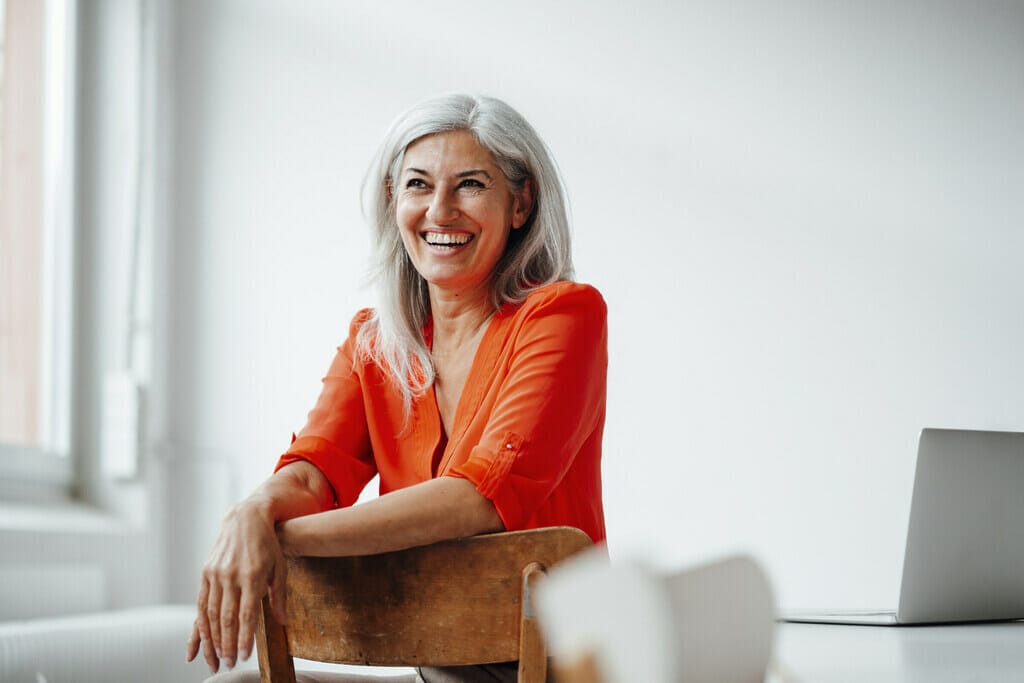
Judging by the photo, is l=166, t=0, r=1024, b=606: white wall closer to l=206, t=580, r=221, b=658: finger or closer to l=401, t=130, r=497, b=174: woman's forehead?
l=401, t=130, r=497, b=174: woman's forehead

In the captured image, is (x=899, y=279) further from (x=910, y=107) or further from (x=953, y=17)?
(x=953, y=17)

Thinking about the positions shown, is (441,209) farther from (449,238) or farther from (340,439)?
(340,439)

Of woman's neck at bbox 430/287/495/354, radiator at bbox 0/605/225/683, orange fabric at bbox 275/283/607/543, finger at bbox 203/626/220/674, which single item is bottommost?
radiator at bbox 0/605/225/683

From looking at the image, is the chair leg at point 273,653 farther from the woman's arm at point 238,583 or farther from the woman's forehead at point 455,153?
the woman's forehead at point 455,153

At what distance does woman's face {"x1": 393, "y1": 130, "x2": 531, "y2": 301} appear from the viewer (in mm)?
1645

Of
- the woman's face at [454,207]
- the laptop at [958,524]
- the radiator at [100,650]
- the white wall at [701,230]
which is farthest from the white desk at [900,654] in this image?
the white wall at [701,230]

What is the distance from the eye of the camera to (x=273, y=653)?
1099 millimetres

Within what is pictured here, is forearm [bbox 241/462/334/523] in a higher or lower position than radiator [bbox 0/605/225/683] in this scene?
higher

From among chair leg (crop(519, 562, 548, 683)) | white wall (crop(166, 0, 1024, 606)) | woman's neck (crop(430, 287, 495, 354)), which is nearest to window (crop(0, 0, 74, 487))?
white wall (crop(166, 0, 1024, 606))

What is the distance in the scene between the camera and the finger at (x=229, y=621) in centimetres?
116

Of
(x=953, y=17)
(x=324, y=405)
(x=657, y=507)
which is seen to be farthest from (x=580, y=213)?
(x=324, y=405)

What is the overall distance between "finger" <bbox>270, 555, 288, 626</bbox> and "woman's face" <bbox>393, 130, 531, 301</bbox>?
0.63 metres

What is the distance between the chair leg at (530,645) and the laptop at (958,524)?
513 mm

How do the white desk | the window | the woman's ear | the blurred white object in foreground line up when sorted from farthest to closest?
the window
the woman's ear
the white desk
the blurred white object in foreground
